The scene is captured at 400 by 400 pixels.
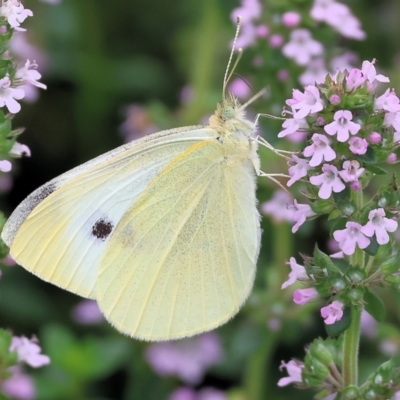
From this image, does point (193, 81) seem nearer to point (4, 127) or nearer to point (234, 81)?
point (234, 81)

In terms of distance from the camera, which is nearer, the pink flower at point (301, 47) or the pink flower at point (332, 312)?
the pink flower at point (332, 312)

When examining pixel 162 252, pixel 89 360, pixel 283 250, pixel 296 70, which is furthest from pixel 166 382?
pixel 296 70

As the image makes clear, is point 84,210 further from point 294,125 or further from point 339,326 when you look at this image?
point 339,326

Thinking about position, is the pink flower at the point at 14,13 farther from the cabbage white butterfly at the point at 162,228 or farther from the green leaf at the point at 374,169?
the green leaf at the point at 374,169

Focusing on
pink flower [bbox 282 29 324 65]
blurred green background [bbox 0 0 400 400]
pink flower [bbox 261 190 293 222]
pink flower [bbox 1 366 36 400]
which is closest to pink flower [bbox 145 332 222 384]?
blurred green background [bbox 0 0 400 400]

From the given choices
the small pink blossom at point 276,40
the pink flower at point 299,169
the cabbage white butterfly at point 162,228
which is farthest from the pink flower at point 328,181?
the small pink blossom at point 276,40
